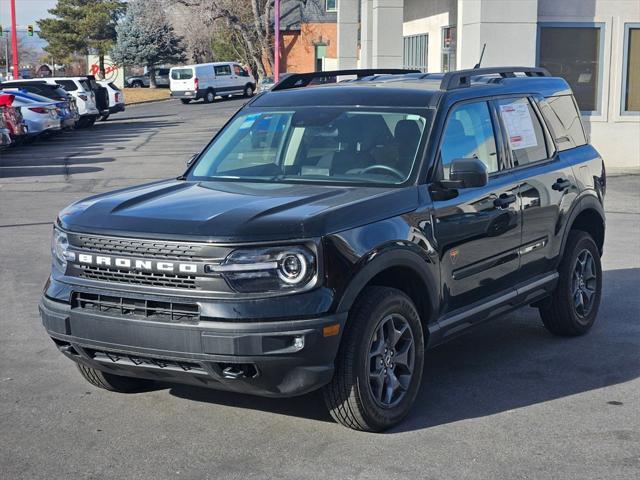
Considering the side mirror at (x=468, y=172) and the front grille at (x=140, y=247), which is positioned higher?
the side mirror at (x=468, y=172)

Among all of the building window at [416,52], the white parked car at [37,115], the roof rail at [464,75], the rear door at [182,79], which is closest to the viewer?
Answer: the roof rail at [464,75]

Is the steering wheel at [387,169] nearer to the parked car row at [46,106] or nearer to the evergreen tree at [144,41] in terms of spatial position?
the parked car row at [46,106]

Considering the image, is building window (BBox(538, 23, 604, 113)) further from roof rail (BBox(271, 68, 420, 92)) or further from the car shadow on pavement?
roof rail (BBox(271, 68, 420, 92))

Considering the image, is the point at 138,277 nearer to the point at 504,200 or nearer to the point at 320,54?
the point at 504,200

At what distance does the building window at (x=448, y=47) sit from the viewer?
91.2ft

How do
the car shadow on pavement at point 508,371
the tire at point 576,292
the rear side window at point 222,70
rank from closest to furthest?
1. the car shadow on pavement at point 508,371
2. the tire at point 576,292
3. the rear side window at point 222,70

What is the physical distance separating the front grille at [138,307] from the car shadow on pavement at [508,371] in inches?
41.8

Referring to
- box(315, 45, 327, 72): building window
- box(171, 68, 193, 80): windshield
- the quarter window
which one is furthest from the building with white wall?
box(315, 45, 327, 72): building window

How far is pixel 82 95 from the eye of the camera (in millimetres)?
35219

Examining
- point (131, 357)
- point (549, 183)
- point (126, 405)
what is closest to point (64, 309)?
point (131, 357)

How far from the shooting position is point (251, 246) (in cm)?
503

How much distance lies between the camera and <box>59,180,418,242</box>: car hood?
5.09 metres

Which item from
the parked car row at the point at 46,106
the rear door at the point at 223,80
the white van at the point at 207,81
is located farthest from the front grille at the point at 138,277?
the rear door at the point at 223,80

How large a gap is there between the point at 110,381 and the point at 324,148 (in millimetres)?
1908
